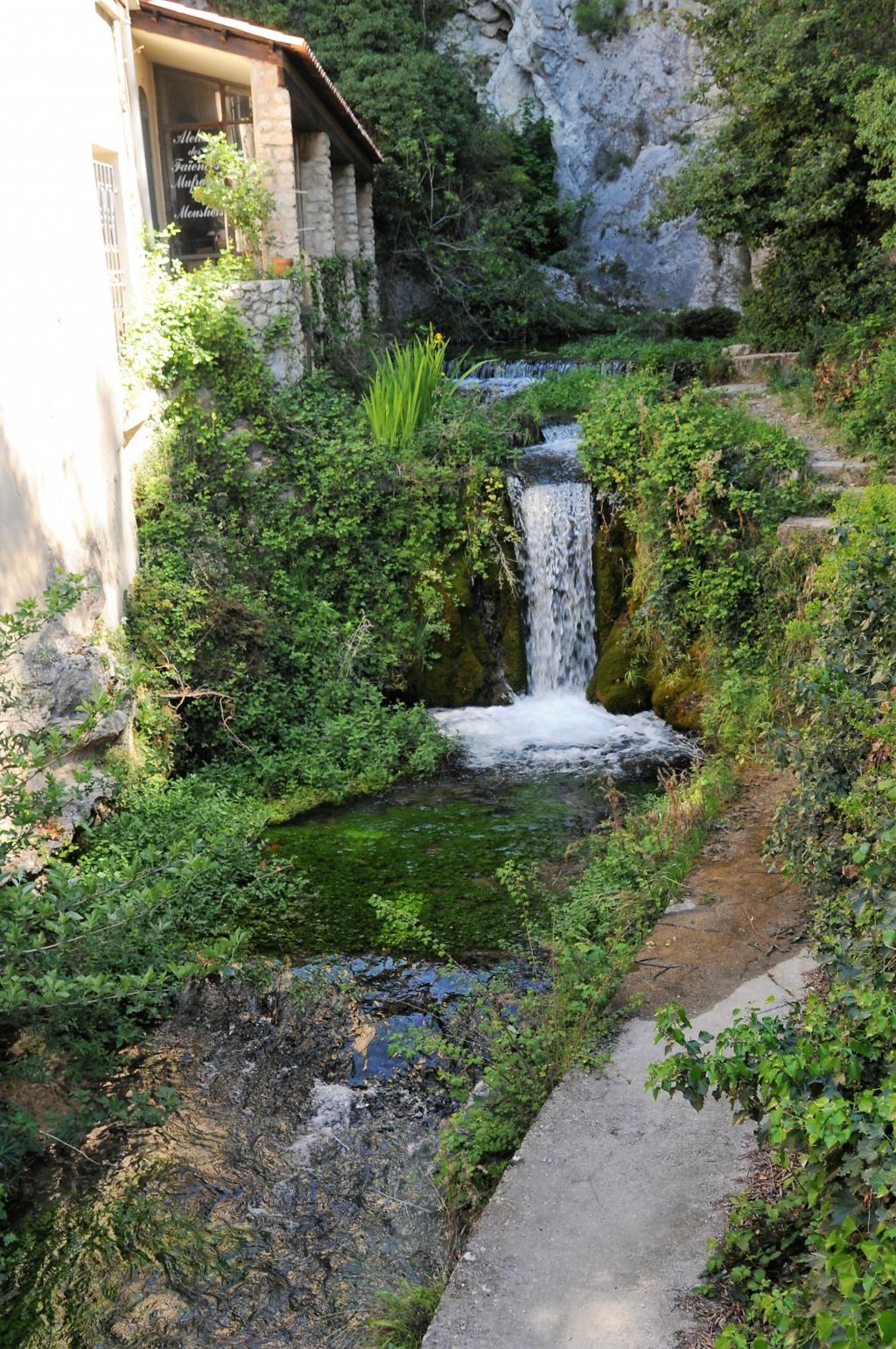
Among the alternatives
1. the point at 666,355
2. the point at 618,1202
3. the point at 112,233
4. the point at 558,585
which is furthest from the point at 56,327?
the point at 666,355

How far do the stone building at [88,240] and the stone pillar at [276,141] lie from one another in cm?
2

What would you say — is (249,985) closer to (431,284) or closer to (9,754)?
(9,754)

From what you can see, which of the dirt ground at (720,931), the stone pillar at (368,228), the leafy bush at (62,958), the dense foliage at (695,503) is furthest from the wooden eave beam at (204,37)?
the dirt ground at (720,931)

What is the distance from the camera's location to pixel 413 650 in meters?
10.2

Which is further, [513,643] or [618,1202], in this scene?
[513,643]

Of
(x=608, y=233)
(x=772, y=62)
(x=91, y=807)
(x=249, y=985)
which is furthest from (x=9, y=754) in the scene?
(x=608, y=233)

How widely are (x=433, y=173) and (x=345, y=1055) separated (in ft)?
52.1

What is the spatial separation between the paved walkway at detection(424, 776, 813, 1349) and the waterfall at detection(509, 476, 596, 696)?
18.6ft

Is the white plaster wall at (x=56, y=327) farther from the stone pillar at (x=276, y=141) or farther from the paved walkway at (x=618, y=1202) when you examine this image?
the paved walkway at (x=618, y=1202)

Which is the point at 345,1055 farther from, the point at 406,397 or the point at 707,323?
the point at 707,323

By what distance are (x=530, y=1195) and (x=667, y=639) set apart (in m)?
6.47

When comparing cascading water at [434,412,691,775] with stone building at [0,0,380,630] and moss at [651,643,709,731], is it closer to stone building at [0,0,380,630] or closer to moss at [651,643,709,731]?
moss at [651,643,709,731]

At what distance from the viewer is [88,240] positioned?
782 centimetres

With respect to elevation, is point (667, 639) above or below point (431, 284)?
below
